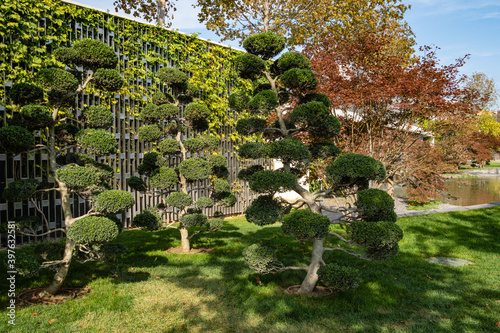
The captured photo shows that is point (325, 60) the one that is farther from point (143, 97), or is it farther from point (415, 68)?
point (143, 97)

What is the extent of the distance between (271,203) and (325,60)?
13.9 ft

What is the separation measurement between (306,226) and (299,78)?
181 centimetres

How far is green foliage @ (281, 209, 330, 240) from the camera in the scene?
3.38 m

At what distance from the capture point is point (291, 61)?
13.7ft

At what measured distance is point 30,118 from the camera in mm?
3426

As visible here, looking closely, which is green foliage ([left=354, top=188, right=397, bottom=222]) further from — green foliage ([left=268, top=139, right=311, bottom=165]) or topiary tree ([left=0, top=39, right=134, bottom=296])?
topiary tree ([left=0, top=39, right=134, bottom=296])

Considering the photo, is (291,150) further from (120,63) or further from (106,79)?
(120,63)

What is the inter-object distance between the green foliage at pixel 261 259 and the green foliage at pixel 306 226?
439mm

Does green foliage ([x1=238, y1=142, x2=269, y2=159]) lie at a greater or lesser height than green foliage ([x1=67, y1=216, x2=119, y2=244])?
greater

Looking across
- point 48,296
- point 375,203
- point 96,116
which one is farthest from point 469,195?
point 48,296

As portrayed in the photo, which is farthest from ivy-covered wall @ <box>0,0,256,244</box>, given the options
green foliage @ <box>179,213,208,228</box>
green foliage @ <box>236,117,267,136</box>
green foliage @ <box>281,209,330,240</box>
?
green foliage @ <box>281,209,330,240</box>

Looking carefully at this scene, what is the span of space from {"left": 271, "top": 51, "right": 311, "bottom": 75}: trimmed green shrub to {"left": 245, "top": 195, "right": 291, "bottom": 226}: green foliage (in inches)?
68.2

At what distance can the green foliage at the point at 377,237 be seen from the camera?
10.8ft

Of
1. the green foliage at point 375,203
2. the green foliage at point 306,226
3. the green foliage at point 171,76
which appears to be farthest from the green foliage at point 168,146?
the green foliage at point 375,203
